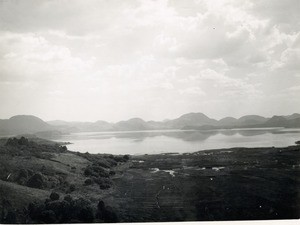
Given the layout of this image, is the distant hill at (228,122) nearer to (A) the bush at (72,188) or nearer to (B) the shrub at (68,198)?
(A) the bush at (72,188)

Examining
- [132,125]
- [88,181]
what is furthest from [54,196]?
[132,125]

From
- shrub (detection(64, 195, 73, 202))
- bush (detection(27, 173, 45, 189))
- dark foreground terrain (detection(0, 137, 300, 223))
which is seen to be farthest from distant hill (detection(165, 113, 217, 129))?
bush (detection(27, 173, 45, 189))

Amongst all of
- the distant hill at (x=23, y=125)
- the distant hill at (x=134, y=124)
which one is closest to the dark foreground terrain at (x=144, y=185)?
the distant hill at (x=23, y=125)

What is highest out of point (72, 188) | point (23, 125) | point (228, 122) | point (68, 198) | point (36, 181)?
point (23, 125)

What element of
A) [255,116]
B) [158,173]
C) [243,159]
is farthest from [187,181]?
[255,116]

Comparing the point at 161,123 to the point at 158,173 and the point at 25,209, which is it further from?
the point at 25,209

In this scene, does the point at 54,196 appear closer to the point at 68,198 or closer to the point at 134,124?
the point at 68,198

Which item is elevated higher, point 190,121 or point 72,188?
point 190,121
